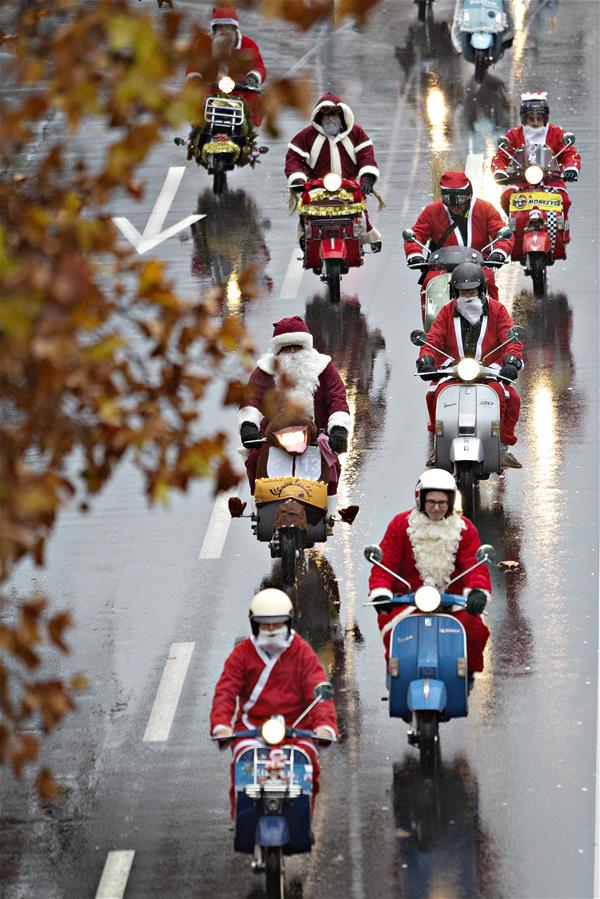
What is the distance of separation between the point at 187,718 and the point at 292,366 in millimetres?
3178

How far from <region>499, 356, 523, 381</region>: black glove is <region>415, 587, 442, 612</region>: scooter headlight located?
419 centimetres

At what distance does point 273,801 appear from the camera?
10648 mm

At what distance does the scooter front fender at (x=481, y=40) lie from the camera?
97.5 ft

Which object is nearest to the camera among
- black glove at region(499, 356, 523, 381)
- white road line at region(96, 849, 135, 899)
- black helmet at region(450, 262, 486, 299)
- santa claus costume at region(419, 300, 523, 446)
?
white road line at region(96, 849, 135, 899)

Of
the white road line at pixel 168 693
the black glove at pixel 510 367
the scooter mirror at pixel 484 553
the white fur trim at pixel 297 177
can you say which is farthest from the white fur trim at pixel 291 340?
the white fur trim at pixel 297 177

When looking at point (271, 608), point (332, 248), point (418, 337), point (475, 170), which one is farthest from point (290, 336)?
point (475, 170)

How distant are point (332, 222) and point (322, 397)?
245 inches

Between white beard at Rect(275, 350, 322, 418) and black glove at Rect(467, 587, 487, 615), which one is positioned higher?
white beard at Rect(275, 350, 322, 418)

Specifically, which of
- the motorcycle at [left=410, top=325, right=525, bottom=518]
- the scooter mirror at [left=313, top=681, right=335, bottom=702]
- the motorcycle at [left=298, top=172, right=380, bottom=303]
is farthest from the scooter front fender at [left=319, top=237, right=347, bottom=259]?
the scooter mirror at [left=313, top=681, right=335, bottom=702]

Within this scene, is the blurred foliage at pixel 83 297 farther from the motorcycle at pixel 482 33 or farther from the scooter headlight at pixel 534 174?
the motorcycle at pixel 482 33

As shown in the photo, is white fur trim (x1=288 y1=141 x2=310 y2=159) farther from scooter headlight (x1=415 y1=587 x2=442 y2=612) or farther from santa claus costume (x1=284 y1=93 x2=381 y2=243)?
scooter headlight (x1=415 y1=587 x2=442 y2=612)

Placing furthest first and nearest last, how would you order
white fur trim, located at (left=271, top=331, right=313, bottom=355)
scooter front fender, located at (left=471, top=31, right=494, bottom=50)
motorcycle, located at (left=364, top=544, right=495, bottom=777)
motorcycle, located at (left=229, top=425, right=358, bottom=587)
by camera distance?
scooter front fender, located at (left=471, top=31, right=494, bottom=50) → white fur trim, located at (left=271, top=331, right=313, bottom=355) → motorcycle, located at (left=229, top=425, right=358, bottom=587) → motorcycle, located at (left=364, top=544, right=495, bottom=777)

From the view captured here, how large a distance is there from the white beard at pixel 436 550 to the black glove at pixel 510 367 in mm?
3508

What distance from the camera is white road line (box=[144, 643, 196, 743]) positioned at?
13.0 m
